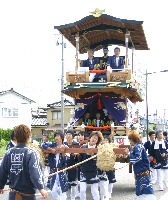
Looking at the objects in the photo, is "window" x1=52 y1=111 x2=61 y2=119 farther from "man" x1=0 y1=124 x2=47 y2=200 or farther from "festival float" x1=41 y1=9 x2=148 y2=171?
"man" x1=0 y1=124 x2=47 y2=200

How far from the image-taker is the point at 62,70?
26.5 m

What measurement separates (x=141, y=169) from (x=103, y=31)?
943 centimetres

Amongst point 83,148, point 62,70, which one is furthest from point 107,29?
point 62,70

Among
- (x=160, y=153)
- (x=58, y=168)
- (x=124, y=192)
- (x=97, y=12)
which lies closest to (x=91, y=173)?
(x=58, y=168)

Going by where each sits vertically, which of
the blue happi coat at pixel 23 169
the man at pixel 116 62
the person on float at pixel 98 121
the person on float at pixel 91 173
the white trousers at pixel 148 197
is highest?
the man at pixel 116 62

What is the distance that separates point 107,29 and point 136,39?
1752mm

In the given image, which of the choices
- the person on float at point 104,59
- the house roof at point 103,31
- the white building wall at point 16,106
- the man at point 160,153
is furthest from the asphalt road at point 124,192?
the white building wall at point 16,106

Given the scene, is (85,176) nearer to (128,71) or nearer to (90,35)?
(128,71)

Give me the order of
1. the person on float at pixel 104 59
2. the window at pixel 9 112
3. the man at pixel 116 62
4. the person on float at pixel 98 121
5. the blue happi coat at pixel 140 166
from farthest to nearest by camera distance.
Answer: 1. the window at pixel 9 112
2. the person on float at pixel 104 59
3. the man at pixel 116 62
4. the person on float at pixel 98 121
5. the blue happi coat at pixel 140 166

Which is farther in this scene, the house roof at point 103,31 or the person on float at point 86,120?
the person on float at point 86,120

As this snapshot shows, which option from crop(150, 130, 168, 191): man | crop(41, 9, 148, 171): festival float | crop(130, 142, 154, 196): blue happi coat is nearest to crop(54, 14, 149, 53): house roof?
crop(41, 9, 148, 171): festival float

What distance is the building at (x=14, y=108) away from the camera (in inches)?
1698

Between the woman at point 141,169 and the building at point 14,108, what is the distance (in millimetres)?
38069

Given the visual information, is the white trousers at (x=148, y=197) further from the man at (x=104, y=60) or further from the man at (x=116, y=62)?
the man at (x=104, y=60)
